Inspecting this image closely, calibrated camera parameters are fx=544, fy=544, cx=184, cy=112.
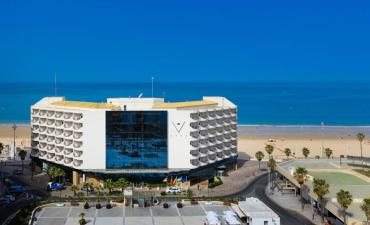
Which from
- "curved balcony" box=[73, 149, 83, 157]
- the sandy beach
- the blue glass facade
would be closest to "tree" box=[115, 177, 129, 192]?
the blue glass facade

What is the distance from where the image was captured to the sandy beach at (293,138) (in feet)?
419

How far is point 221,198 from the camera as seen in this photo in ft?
248

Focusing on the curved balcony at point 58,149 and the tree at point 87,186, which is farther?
the curved balcony at point 58,149

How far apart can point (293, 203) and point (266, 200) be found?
4038 millimetres

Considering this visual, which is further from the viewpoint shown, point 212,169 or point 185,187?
point 212,169

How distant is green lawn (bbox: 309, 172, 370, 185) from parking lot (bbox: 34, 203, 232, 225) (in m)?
17.4

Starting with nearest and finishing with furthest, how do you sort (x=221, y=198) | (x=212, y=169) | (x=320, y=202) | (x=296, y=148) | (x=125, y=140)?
(x=320, y=202) < (x=221, y=198) < (x=125, y=140) < (x=212, y=169) < (x=296, y=148)

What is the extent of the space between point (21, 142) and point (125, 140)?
56.7 m

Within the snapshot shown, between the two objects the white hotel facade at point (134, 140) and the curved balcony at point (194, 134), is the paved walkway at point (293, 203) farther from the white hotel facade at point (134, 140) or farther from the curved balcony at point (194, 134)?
the curved balcony at point (194, 134)

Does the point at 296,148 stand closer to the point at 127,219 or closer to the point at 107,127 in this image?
the point at 107,127

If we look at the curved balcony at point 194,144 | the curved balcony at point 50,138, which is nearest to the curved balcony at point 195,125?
the curved balcony at point 194,144

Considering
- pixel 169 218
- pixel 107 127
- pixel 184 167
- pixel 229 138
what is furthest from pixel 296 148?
pixel 169 218

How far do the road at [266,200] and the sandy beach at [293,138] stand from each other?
90.9ft

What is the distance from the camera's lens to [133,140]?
8531cm
